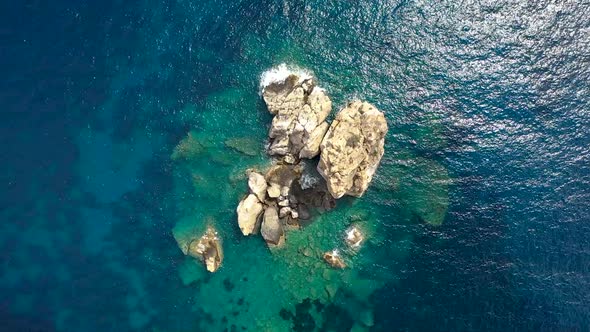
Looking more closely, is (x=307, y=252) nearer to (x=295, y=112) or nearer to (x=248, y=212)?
(x=248, y=212)

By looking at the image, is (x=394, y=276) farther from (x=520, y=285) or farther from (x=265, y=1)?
(x=265, y=1)

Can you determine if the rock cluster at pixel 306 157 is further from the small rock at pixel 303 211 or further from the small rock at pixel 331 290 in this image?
the small rock at pixel 331 290

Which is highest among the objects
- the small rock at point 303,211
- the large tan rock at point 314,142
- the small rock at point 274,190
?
the large tan rock at point 314,142

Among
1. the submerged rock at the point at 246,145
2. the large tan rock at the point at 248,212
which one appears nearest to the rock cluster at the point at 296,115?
the submerged rock at the point at 246,145

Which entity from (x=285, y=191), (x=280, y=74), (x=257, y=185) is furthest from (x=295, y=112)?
(x=257, y=185)

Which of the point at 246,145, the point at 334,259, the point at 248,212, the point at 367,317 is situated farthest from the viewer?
the point at 246,145
